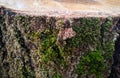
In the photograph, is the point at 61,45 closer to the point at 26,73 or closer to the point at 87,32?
the point at 87,32

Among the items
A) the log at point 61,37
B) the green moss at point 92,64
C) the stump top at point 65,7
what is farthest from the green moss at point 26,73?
the stump top at point 65,7

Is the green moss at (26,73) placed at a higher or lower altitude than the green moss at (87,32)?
lower

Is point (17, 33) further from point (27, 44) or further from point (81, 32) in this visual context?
point (81, 32)

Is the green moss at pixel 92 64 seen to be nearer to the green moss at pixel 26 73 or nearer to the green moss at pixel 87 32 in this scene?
the green moss at pixel 87 32

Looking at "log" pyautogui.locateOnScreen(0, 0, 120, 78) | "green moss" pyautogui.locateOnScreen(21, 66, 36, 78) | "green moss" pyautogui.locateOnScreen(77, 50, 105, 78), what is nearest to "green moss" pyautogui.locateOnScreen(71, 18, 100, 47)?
"log" pyautogui.locateOnScreen(0, 0, 120, 78)

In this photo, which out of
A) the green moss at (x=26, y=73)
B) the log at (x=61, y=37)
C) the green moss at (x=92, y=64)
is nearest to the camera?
the log at (x=61, y=37)

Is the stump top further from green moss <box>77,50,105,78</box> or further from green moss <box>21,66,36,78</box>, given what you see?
green moss <box>21,66,36,78</box>

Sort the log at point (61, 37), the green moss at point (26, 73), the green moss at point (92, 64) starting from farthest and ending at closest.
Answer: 1. the green moss at point (26, 73)
2. the green moss at point (92, 64)
3. the log at point (61, 37)

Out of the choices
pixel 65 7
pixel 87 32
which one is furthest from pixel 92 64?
pixel 65 7
